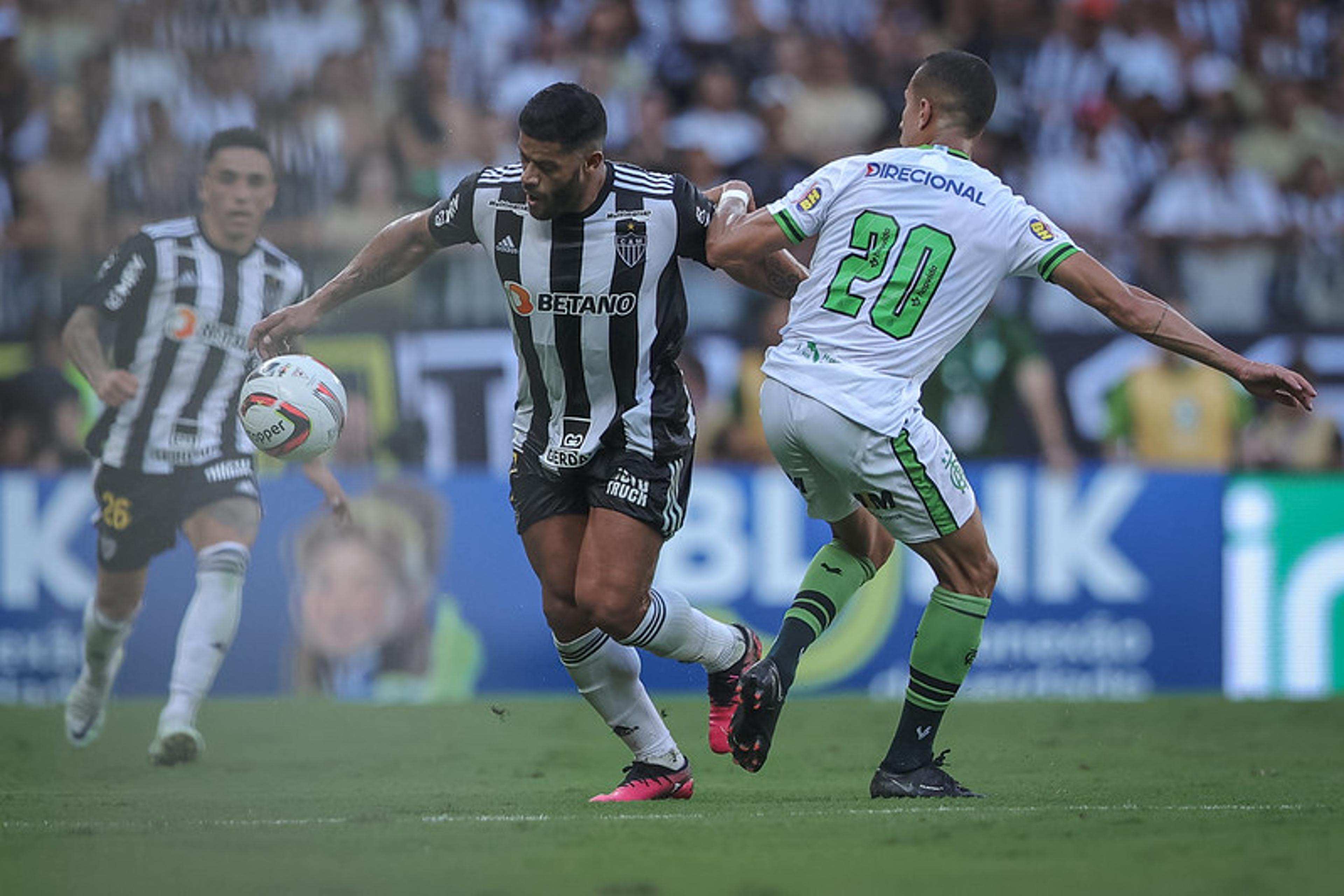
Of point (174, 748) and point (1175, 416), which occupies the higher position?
point (1175, 416)

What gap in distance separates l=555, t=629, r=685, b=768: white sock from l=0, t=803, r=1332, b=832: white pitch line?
Answer: 408mm

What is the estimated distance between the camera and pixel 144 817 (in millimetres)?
6207

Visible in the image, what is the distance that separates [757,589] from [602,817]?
554cm

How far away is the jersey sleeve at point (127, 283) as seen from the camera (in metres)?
8.98

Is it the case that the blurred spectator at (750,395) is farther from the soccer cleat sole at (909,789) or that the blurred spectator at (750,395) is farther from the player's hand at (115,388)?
the soccer cleat sole at (909,789)

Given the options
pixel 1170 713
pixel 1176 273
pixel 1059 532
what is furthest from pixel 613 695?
pixel 1176 273

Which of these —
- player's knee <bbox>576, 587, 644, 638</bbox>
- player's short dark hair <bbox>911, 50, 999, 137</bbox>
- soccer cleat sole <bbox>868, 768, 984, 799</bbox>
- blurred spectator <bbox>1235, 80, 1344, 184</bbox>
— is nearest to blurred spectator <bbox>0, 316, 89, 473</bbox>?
player's knee <bbox>576, 587, 644, 638</bbox>

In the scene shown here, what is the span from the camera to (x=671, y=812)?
6.18m

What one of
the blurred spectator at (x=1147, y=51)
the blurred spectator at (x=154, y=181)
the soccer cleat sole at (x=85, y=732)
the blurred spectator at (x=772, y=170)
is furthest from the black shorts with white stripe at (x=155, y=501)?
the blurred spectator at (x=1147, y=51)

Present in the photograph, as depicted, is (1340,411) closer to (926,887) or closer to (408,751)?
(408,751)

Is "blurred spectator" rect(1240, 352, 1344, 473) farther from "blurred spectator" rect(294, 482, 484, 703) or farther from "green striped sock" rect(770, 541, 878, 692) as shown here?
"green striped sock" rect(770, 541, 878, 692)

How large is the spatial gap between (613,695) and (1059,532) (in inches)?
225

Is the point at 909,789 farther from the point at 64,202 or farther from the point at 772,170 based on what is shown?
the point at 64,202

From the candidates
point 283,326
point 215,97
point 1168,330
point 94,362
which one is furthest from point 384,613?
point 1168,330
